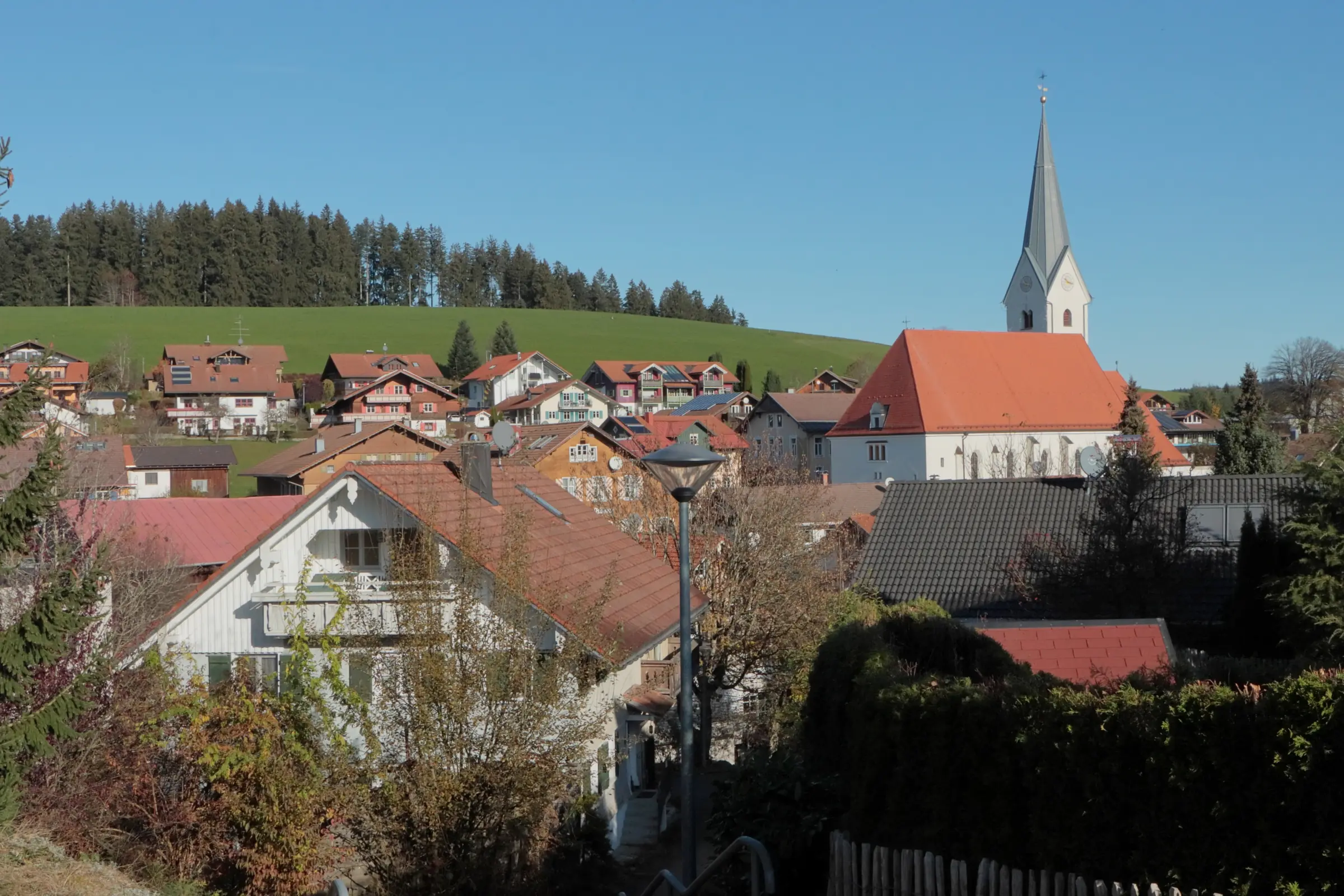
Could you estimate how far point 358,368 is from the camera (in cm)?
11206

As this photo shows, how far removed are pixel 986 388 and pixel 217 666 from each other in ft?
189

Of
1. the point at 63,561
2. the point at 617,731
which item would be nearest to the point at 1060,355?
the point at 617,731

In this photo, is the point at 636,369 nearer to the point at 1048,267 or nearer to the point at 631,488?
the point at 1048,267

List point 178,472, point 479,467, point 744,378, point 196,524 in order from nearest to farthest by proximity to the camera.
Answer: point 479,467 → point 196,524 → point 178,472 → point 744,378

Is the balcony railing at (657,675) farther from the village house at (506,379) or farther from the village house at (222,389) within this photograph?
the village house at (506,379)

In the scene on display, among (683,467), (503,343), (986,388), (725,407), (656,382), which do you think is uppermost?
(503,343)

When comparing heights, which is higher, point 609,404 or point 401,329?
point 401,329

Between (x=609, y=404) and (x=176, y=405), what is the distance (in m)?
35.7

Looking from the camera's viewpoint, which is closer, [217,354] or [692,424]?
[692,424]

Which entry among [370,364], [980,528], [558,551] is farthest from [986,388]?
[370,364]

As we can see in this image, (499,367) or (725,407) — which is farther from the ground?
(499,367)

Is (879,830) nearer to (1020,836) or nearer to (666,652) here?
(1020,836)

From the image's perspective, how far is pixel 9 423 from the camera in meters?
11.6

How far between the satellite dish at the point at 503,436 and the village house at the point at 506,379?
84839mm
